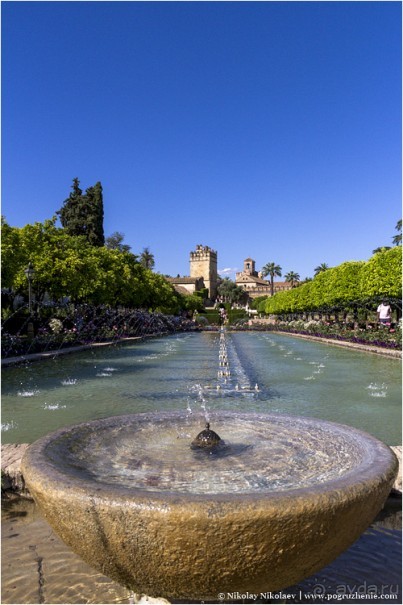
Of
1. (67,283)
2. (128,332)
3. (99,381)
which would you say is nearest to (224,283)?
(128,332)

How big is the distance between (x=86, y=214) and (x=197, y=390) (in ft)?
167

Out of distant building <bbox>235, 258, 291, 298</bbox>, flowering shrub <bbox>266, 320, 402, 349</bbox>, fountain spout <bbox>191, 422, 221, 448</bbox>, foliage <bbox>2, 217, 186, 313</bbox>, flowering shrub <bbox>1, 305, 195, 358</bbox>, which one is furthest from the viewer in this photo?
distant building <bbox>235, 258, 291, 298</bbox>

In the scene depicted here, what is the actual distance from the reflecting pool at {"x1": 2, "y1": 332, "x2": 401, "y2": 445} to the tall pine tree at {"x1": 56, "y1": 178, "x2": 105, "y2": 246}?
135 ft

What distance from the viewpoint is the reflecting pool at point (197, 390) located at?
8.25 meters

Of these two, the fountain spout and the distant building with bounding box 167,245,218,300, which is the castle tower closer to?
the distant building with bounding box 167,245,218,300

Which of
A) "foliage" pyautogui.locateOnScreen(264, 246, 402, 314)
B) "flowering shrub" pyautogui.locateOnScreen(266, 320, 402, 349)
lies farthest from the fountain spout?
"foliage" pyautogui.locateOnScreen(264, 246, 402, 314)

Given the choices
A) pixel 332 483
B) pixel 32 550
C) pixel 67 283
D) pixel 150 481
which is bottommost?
pixel 32 550

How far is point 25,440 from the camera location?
22.0ft

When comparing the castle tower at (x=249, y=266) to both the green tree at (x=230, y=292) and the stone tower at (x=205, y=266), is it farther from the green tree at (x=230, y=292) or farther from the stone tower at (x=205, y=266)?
the green tree at (x=230, y=292)

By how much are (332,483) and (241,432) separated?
195cm

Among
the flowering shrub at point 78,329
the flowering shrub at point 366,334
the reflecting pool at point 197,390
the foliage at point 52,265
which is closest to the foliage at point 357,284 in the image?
the flowering shrub at point 366,334

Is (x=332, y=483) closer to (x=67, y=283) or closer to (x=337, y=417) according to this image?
(x=337, y=417)

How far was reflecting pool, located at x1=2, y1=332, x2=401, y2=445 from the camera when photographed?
27.1ft

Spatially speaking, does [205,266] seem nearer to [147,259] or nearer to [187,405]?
[147,259]
